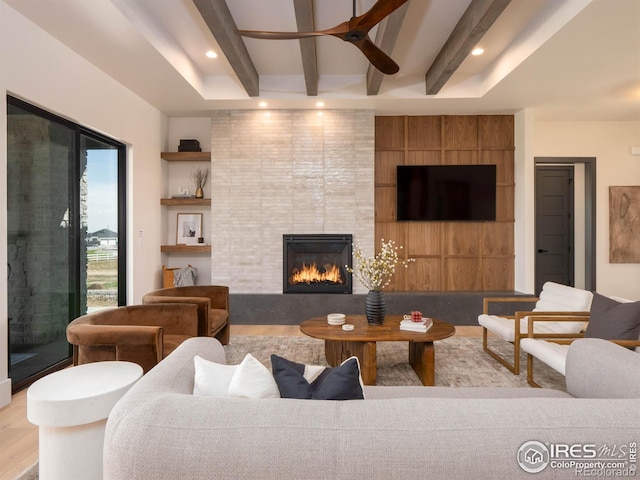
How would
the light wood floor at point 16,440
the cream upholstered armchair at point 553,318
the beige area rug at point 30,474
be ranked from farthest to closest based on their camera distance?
the cream upholstered armchair at point 553,318 → the light wood floor at point 16,440 → the beige area rug at point 30,474

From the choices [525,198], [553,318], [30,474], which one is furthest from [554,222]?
[30,474]

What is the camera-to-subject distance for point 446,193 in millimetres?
5422

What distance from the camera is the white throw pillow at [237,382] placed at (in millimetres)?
1229

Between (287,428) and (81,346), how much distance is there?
2.04 meters

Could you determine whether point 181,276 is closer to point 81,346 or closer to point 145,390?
point 81,346

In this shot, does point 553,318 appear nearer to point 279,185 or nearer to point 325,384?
point 325,384

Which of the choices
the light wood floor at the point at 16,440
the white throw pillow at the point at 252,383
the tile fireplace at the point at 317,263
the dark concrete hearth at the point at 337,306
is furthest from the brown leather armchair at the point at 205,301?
the white throw pillow at the point at 252,383

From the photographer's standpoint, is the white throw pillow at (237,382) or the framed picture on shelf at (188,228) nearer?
the white throw pillow at (237,382)

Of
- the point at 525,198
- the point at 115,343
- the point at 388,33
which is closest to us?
the point at 115,343

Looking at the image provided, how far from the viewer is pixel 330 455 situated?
921 millimetres

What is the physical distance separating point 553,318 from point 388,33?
9.01 feet

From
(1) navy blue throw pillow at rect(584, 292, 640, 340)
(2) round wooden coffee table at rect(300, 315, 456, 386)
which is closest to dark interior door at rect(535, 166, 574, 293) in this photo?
(1) navy blue throw pillow at rect(584, 292, 640, 340)

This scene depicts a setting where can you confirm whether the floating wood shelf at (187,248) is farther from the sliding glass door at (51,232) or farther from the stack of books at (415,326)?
the stack of books at (415,326)

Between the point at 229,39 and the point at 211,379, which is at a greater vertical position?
the point at 229,39
